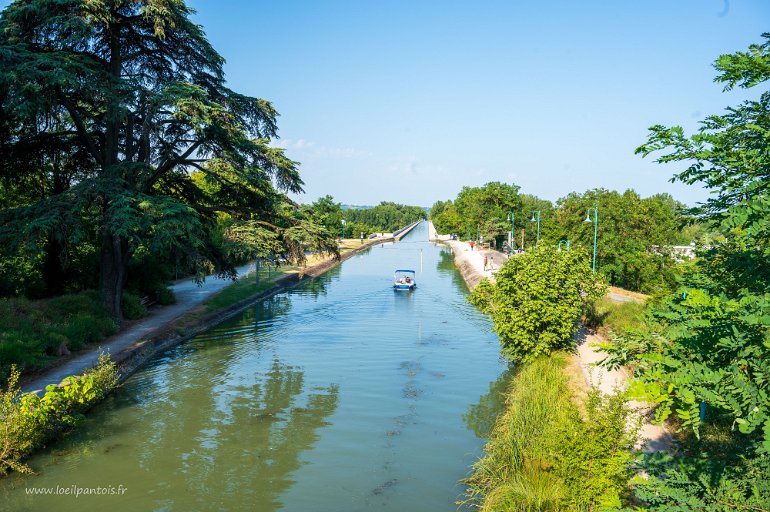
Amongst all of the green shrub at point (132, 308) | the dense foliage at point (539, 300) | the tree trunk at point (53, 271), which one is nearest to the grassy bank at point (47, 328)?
the green shrub at point (132, 308)

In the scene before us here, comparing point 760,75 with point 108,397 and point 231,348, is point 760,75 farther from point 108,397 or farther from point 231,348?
point 231,348

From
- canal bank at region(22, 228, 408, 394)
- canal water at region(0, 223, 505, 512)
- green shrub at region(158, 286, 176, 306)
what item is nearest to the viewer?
canal water at region(0, 223, 505, 512)

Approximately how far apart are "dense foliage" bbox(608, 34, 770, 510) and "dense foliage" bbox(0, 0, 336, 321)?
16.0 meters

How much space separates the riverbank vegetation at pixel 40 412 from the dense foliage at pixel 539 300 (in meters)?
11.6

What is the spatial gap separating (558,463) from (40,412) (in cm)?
1036

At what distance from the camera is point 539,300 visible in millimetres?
16984

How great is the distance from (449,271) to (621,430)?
4403cm

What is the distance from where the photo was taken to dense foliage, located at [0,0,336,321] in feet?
60.2

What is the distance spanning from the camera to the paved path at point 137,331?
594 inches

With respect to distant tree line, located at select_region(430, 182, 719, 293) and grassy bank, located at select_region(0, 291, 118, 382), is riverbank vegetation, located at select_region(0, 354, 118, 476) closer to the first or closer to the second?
grassy bank, located at select_region(0, 291, 118, 382)

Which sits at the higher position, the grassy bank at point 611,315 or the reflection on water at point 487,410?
the grassy bank at point 611,315

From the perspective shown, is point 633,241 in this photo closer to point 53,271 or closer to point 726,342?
point 726,342

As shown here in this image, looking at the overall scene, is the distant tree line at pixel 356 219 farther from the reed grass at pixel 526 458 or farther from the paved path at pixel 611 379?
the reed grass at pixel 526 458

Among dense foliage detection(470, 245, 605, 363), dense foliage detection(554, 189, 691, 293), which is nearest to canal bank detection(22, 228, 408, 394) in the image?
dense foliage detection(470, 245, 605, 363)
